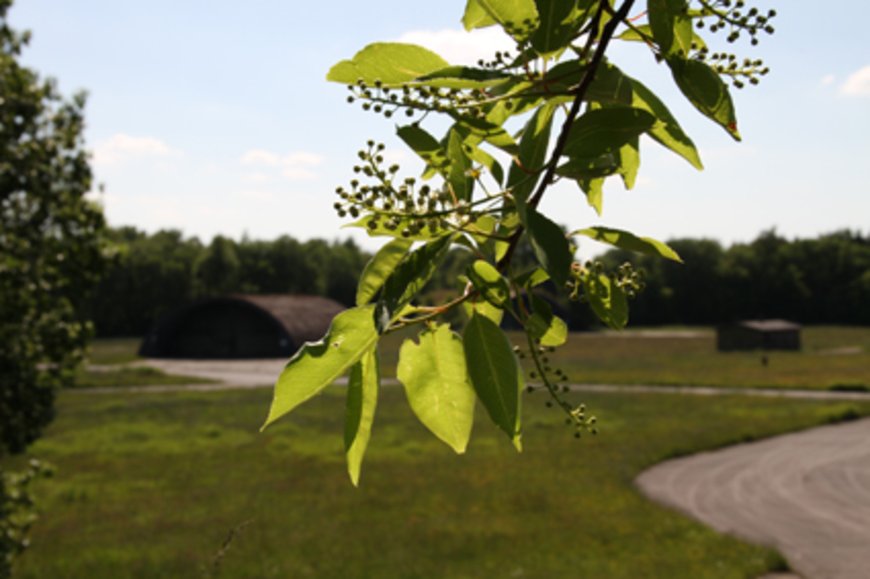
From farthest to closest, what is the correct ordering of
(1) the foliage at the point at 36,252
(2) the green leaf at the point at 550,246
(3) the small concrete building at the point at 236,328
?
1. (3) the small concrete building at the point at 236,328
2. (1) the foliage at the point at 36,252
3. (2) the green leaf at the point at 550,246

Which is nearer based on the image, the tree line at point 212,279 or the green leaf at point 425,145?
the green leaf at point 425,145

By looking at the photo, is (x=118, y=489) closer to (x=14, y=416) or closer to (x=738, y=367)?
(x=14, y=416)

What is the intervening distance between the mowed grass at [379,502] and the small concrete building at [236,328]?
3280cm

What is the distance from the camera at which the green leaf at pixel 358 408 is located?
2.90 ft

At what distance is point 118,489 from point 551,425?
48.2 feet

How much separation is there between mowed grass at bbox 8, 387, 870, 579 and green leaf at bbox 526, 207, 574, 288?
7168mm

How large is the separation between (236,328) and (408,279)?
66.9 metres

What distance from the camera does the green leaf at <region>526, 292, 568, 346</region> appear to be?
922 mm

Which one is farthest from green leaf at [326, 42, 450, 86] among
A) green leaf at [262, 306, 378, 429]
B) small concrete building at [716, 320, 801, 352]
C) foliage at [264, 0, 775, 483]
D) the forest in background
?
the forest in background

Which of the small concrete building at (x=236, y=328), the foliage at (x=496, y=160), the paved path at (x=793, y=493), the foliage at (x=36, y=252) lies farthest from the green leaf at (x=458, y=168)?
the small concrete building at (x=236, y=328)

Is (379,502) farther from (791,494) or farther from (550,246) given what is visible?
(550,246)

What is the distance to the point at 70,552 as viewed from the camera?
14.8m

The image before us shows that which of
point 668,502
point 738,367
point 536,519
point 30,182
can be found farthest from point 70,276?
point 738,367

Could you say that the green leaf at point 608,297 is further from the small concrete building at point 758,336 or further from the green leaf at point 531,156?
the small concrete building at point 758,336
